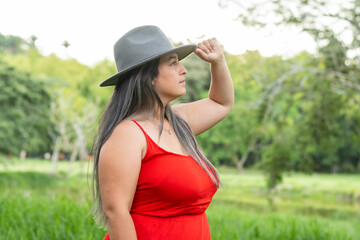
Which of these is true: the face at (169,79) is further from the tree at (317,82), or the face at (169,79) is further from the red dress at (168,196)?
the tree at (317,82)

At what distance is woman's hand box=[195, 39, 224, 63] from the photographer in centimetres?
197

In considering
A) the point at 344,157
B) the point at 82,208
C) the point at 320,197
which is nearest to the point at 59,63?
the point at 344,157

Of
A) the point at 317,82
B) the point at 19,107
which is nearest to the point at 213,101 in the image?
the point at 317,82

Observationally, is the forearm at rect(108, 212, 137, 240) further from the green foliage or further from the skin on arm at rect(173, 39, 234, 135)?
→ the green foliage

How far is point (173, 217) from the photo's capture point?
1.73m

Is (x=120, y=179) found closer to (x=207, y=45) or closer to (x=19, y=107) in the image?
(x=207, y=45)

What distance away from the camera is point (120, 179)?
1.59 metres

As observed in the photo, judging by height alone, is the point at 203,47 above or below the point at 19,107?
above

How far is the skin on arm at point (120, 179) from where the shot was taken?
1.59 m

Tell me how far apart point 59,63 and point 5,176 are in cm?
2280

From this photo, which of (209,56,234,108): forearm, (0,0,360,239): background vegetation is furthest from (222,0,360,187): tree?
(209,56,234,108): forearm

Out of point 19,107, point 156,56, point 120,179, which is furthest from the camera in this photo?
point 19,107

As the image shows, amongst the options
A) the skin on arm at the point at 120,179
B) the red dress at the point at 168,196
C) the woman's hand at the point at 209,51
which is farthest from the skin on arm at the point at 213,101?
the skin on arm at the point at 120,179

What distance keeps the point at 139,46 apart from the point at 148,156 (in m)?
0.44
